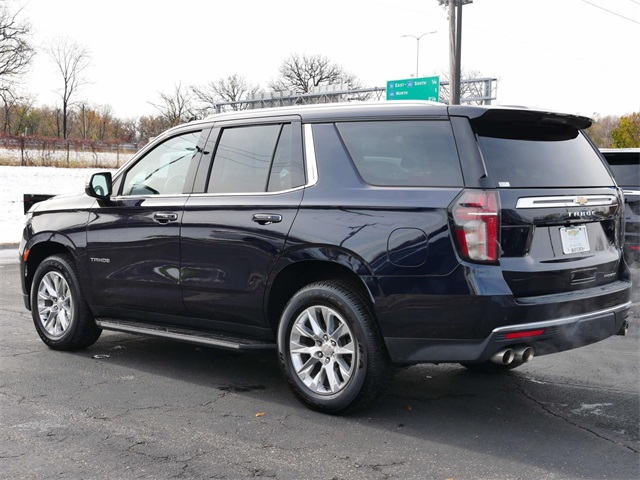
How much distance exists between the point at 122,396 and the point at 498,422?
2.47 m

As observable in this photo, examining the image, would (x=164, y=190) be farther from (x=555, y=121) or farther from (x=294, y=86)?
(x=294, y=86)

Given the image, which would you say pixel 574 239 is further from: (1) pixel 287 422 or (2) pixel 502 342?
(1) pixel 287 422

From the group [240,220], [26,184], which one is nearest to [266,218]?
[240,220]

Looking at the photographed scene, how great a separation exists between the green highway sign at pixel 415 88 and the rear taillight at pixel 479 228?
38.6 meters

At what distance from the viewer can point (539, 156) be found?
15.3 ft

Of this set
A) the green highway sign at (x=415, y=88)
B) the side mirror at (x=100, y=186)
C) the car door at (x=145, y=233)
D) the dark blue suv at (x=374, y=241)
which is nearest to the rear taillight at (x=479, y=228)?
the dark blue suv at (x=374, y=241)

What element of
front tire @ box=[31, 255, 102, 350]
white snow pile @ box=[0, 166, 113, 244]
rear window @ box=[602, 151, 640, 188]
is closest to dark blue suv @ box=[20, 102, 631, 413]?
front tire @ box=[31, 255, 102, 350]

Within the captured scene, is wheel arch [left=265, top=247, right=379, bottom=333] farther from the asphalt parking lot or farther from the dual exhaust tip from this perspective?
the dual exhaust tip

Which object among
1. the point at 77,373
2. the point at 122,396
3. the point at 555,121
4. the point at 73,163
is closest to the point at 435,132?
the point at 555,121

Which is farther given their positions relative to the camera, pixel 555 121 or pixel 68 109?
pixel 68 109

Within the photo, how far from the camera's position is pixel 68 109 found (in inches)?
2864

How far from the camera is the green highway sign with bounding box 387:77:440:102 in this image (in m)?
42.6

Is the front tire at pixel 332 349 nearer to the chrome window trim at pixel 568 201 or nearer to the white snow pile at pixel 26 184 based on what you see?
the chrome window trim at pixel 568 201

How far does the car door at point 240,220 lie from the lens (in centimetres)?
501
